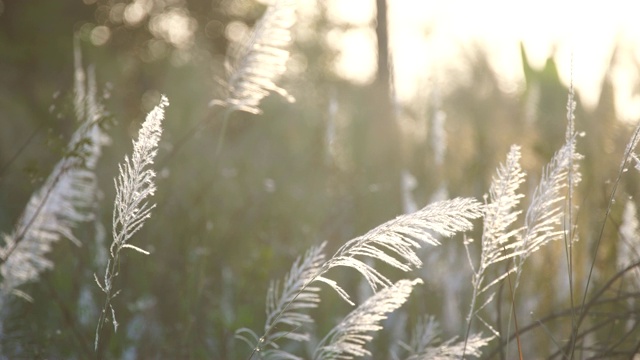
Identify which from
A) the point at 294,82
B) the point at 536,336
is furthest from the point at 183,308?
the point at 294,82

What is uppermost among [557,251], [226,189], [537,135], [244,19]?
[244,19]

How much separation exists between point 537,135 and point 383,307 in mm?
2284

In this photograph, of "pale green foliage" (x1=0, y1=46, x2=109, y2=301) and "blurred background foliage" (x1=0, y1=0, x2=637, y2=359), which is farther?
"blurred background foliage" (x1=0, y1=0, x2=637, y2=359)

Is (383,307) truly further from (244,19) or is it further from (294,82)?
(244,19)

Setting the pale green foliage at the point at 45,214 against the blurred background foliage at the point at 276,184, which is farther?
the blurred background foliage at the point at 276,184

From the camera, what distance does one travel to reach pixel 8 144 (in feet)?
21.2

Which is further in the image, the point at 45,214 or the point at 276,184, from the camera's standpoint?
the point at 276,184

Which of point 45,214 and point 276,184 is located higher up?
point 45,214

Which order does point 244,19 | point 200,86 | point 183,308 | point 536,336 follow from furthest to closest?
point 244,19, point 200,86, point 536,336, point 183,308

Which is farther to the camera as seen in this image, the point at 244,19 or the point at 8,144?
the point at 244,19

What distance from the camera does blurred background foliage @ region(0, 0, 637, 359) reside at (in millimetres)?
2826

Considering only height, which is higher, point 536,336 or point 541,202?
point 541,202

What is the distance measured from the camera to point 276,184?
17.3 feet

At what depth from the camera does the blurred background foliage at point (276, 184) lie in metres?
2.83
